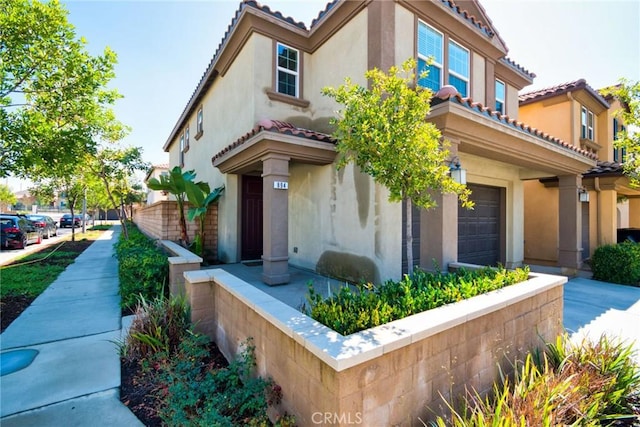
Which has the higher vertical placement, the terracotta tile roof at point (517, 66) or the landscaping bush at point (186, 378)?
the terracotta tile roof at point (517, 66)

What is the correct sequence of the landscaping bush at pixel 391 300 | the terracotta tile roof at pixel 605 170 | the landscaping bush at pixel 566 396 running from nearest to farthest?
the landscaping bush at pixel 566 396 < the landscaping bush at pixel 391 300 < the terracotta tile roof at pixel 605 170

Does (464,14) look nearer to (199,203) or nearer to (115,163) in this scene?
(199,203)

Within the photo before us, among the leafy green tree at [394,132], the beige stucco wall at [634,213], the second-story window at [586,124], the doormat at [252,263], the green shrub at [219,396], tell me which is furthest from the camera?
the beige stucco wall at [634,213]

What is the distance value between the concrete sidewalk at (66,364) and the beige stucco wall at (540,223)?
13966mm

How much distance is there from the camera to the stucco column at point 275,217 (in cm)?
693

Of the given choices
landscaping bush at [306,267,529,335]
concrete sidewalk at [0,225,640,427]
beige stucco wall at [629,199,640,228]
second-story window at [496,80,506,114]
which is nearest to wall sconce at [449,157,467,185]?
landscaping bush at [306,267,529,335]

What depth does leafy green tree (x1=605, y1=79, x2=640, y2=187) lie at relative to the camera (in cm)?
781

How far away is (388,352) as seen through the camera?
2.36 m

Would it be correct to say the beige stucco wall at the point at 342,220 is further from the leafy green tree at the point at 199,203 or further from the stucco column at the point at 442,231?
the leafy green tree at the point at 199,203

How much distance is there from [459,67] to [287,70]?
5.08m

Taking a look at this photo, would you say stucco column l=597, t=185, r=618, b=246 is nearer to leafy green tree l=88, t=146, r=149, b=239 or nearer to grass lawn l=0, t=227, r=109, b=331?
grass lawn l=0, t=227, r=109, b=331

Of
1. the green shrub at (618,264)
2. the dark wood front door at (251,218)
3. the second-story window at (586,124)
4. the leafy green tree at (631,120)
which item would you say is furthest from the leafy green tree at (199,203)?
the second-story window at (586,124)

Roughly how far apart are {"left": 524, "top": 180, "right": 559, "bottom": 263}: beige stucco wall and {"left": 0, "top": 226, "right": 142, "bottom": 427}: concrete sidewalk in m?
14.0

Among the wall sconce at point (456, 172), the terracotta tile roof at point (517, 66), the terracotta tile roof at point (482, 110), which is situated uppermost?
the terracotta tile roof at point (517, 66)
